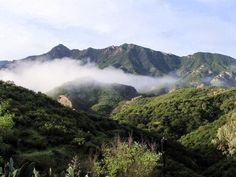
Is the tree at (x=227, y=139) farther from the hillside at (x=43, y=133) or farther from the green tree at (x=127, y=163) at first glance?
A: the green tree at (x=127, y=163)

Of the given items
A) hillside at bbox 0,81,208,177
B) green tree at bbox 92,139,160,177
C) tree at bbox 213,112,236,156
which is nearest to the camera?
green tree at bbox 92,139,160,177

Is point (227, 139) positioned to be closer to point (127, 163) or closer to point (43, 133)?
point (43, 133)

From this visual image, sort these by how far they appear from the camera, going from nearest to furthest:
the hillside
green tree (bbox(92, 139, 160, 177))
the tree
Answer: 1. green tree (bbox(92, 139, 160, 177))
2. the hillside
3. the tree

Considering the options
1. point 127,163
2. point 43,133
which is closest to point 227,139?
point 43,133

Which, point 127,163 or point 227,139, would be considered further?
point 227,139

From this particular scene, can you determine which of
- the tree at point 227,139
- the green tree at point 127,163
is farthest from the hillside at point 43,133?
the tree at point 227,139

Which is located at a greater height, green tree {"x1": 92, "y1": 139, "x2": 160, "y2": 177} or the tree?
green tree {"x1": 92, "y1": 139, "x2": 160, "y2": 177}

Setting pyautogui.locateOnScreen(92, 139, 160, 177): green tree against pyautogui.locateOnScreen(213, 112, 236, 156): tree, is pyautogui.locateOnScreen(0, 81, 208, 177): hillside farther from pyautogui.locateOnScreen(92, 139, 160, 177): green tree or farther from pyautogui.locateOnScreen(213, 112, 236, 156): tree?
pyautogui.locateOnScreen(213, 112, 236, 156): tree

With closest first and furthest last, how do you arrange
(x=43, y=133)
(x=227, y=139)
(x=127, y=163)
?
(x=127, y=163), (x=43, y=133), (x=227, y=139)

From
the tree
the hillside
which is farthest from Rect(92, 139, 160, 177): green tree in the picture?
the tree

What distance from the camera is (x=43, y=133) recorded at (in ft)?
202

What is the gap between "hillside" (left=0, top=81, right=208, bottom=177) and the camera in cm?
4616

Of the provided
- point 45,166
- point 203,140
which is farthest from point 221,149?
point 45,166

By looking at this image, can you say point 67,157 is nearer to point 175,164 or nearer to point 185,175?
point 185,175
